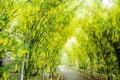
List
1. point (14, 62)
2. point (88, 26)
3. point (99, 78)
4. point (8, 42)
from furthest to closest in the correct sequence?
point (99, 78)
point (88, 26)
point (14, 62)
point (8, 42)

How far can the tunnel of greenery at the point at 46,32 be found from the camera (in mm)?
4992

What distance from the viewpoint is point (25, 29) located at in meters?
5.99

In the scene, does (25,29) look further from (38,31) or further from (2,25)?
(2,25)

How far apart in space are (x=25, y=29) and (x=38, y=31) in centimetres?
60

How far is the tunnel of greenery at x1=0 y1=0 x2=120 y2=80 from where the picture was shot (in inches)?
197

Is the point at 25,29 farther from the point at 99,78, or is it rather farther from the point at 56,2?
the point at 99,78

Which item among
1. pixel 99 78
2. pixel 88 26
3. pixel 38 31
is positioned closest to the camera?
pixel 38 31

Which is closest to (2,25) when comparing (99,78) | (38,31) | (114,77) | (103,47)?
(38,31)

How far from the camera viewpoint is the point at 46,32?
7.43 m

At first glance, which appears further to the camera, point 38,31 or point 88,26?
point 88,26

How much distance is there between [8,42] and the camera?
470cm

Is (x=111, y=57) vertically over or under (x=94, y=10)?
under

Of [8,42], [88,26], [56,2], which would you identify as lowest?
[8,42]

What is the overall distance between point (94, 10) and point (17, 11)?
32.2 feet
